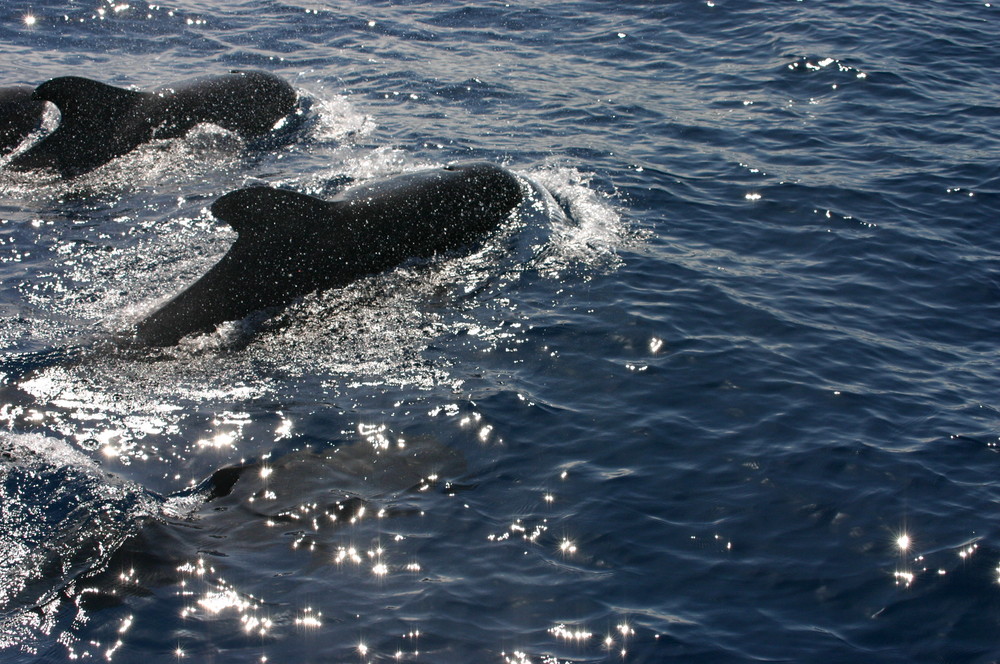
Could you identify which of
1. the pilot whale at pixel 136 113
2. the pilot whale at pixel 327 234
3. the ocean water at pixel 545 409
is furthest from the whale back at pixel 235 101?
the pilot whale at pixel 327 234

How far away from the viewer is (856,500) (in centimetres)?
790

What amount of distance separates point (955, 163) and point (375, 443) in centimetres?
1114

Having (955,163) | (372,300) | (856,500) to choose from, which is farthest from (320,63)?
(856,500)

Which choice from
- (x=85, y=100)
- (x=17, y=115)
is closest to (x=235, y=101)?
(x=85, y=100)

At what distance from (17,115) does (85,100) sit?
1526 millimetres

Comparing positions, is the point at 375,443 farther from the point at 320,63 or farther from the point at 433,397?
the point at 320,63

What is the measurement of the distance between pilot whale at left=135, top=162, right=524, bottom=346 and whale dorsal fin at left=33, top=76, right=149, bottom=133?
5.36m

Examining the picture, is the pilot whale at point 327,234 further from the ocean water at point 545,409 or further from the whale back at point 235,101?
the whale back at point 235,101

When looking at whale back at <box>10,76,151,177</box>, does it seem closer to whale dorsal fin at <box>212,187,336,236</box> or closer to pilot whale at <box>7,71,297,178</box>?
pilot whale at <box>7,71,297,178</box>

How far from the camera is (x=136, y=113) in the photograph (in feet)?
48.9

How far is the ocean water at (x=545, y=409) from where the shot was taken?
21.8 feet

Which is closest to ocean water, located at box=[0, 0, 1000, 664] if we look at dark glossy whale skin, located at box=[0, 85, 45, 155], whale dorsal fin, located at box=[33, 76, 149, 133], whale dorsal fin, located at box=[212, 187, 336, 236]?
whale dorsal fin, located at box=[33, 76, 149, 133]

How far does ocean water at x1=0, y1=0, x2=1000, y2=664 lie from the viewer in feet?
21.8

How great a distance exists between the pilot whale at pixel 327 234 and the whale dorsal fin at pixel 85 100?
5.36 m
